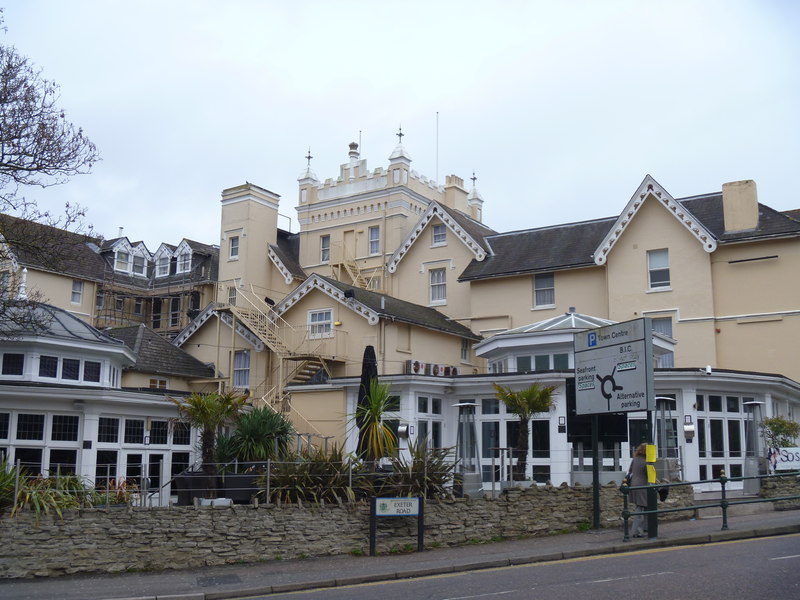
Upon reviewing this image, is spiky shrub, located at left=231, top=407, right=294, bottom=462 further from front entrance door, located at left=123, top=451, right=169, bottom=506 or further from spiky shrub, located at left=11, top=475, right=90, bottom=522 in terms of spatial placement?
front entrance door, located at left=123, top=451, right=169, bottom=506

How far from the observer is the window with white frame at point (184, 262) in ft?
169

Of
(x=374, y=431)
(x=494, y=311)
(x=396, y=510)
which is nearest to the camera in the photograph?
(x=396, y=510)

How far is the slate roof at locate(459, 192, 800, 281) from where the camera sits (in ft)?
108

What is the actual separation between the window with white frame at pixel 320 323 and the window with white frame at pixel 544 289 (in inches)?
346

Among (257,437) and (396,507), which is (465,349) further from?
(396,507)

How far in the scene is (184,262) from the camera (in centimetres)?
5191

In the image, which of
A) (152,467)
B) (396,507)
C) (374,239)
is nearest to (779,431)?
(396,507)

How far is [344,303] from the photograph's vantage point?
35000 millimetres

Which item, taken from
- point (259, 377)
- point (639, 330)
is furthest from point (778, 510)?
point (259, 377)

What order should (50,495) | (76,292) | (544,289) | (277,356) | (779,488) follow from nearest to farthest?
1. (50,495)
2. (779,488)
3. (277,356)
4. (544,289)
5. (76,292)

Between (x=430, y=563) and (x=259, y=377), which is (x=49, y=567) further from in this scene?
(x=259, y=377)

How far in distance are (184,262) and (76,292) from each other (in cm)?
694

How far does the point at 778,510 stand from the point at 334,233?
28.5 m

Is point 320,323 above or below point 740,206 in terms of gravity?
below
